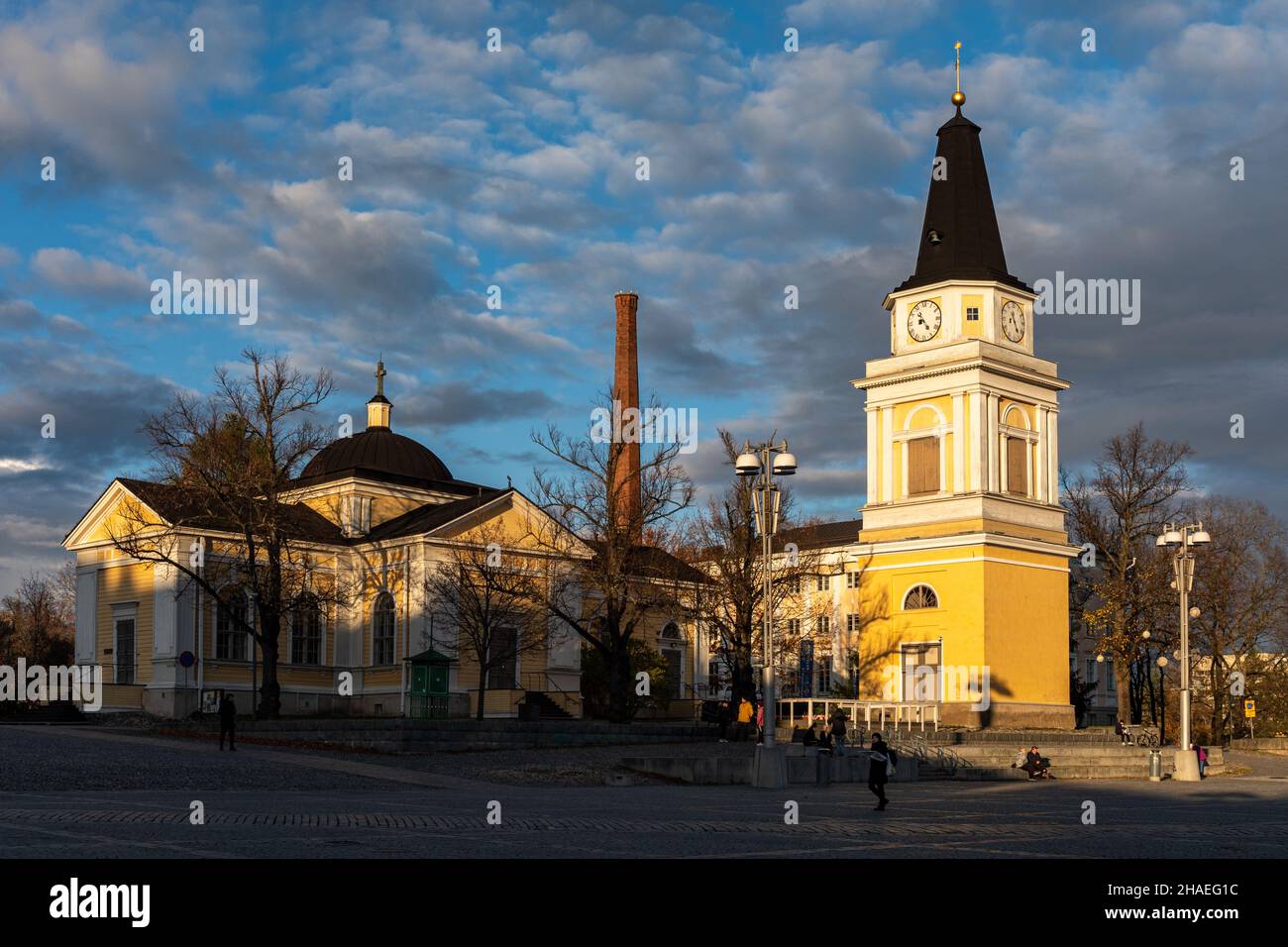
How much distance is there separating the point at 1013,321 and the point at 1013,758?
2227 centimetres

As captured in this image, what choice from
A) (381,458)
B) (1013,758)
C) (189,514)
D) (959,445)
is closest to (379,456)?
(381,458)

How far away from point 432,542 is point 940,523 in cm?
1938

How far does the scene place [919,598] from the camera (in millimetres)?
57906

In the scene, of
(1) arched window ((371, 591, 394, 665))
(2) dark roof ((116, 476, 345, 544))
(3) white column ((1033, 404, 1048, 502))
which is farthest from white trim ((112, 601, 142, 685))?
(3) white column ((1033, 404, 1048, 502))

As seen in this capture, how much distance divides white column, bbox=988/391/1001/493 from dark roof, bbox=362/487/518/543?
19.1 m

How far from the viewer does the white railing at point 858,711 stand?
1863 inches

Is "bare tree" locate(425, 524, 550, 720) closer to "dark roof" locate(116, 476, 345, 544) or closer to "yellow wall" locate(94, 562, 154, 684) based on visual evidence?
"dark roof" locate(116, 476, 345, 544)

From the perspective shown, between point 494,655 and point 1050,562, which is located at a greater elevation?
point 1050,562

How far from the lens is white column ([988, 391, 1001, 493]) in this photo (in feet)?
185

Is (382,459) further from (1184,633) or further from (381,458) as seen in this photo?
(1184,633)
